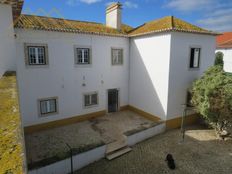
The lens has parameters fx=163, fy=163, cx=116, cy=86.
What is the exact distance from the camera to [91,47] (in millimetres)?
12766

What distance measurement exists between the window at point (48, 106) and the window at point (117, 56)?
19.3 ft

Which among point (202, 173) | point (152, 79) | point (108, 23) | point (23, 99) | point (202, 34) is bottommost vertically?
point (202, 173)

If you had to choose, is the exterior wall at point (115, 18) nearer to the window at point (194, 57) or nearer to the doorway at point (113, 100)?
the doorway at point (113, 100)

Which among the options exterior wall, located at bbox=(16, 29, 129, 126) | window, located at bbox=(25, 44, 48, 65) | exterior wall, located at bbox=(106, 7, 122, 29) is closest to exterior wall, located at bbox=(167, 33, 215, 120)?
exterior wall, located at bbox=(16, 29, 129, 126)

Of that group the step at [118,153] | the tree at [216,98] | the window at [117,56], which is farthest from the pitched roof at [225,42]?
the step at [118,153]

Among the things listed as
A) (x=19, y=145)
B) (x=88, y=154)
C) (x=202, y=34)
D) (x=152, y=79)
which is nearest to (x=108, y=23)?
(x=152, y=79)

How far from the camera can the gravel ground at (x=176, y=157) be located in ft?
27.6

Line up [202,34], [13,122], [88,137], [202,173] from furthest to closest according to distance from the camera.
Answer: [202,34] → [88,137] → [202,173] → [13,122]

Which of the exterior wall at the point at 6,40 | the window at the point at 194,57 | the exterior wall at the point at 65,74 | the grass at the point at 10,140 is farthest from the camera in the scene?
the window at the point at 194,57

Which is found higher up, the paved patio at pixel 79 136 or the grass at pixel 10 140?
the grass at pixel 10 140

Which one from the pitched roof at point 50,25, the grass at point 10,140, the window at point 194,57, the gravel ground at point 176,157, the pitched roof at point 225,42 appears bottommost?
the gravel ground at point 176,157

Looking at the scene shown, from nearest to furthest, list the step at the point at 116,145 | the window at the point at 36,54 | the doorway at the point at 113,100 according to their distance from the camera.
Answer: the step at the point at 116,145 < the window at the point at 36,54 < the doorway at the point at 113,100

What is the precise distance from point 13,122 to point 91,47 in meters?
10.7

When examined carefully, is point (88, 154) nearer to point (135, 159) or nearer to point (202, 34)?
point (135, 159)
